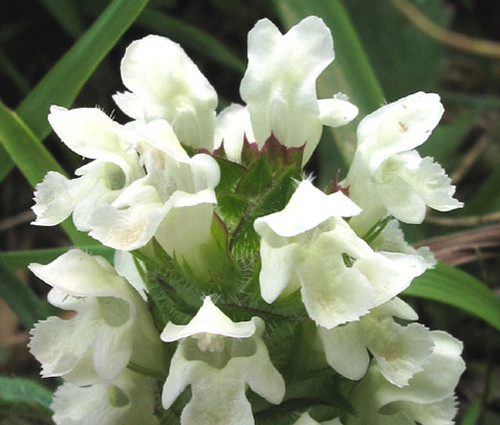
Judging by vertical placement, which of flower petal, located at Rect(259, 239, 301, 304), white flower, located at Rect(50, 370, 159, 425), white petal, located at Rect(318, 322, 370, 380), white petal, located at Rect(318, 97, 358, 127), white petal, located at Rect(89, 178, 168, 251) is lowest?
white petal, located at Rect(318, 322, 370, 380)

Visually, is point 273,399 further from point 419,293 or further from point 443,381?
point 419,293

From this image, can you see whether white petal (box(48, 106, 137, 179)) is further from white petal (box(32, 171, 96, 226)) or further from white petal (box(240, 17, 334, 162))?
white petal (box(240, 17, 334, 162))

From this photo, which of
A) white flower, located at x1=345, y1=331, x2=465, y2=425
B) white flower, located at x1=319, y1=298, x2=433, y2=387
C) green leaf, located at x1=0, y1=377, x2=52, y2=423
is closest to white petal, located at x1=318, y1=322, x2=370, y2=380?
white flower, located at x1=319, y1=298, x2=433, y2=387

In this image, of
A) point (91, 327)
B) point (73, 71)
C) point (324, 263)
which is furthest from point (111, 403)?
point (73, 71)

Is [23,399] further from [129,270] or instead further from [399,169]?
[399,169]

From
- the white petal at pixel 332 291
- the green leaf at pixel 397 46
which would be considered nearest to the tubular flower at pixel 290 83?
the white petal at pixel 332 291

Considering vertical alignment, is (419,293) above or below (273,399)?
below

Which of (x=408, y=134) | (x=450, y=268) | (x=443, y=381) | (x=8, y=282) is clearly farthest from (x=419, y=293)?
(x=8, y=282)

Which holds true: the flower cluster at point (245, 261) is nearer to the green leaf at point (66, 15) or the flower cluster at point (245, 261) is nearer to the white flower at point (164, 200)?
the white flower at point (164, 200)
